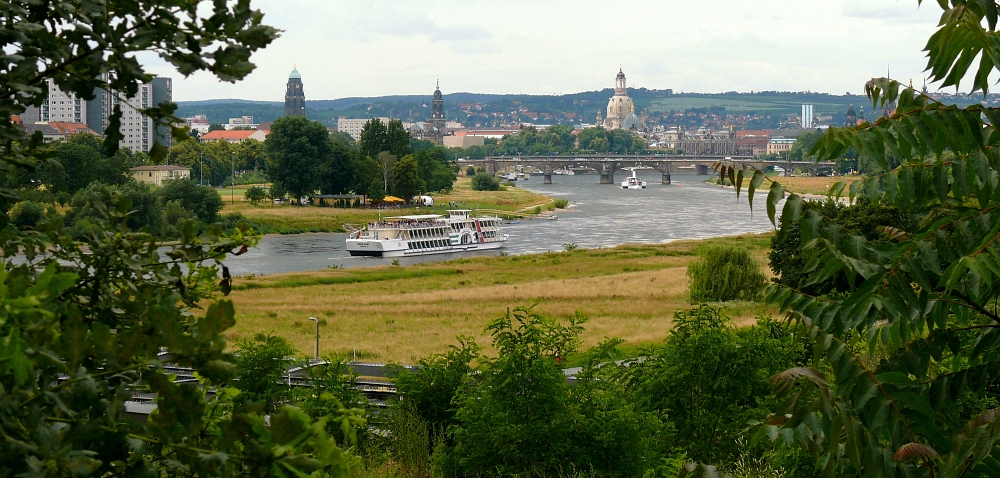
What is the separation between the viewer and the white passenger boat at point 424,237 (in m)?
52.7

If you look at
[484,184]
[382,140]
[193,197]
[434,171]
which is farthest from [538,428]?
[484,184]

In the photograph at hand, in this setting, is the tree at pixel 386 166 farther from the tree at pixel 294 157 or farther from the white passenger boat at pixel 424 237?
the white passenger boat at pixel 424 237

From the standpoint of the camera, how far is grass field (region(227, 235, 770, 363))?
24.1 metres

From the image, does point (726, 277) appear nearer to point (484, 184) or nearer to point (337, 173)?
point (337, 173)

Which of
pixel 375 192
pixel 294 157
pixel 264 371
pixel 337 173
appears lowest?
pixel 264 371

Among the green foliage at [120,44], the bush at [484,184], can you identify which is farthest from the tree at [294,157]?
the green foliage at [120,44]

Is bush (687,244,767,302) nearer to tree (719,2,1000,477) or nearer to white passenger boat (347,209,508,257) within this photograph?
white passenger boat (347,209,508,257)

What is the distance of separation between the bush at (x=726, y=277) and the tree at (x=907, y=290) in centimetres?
2627

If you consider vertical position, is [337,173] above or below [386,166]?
below

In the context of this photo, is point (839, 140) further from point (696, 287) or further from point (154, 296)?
point (696, 287)

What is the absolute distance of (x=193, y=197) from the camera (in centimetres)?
5753

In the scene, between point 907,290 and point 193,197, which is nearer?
point 907,290

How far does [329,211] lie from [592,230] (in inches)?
746

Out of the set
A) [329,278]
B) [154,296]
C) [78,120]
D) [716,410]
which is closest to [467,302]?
[329,278]
